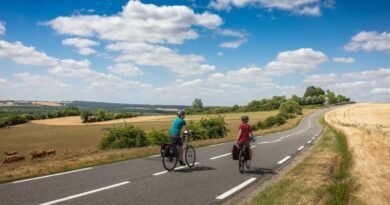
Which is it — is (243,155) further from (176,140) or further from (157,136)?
(157,136)

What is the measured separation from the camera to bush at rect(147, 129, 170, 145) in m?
30.3

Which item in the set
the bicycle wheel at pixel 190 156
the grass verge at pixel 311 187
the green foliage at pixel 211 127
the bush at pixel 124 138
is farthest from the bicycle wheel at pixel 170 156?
the green foliage at pixel 211 127

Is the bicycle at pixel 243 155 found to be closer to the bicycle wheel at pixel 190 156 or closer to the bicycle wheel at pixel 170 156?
the bicycle wheel at pixel 190 156

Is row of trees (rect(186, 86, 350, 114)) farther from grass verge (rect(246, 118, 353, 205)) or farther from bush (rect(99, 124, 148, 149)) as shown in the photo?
grass verge (rect(246, 118, 353, 205))

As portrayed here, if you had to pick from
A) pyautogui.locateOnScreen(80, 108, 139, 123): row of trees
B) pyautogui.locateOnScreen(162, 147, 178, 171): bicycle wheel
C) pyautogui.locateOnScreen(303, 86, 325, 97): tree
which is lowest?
pyautogui.locateOnScreen(80, 108, 139, 123): row of trees

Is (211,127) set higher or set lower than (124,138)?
higher

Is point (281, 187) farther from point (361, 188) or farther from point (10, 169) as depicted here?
point (10, 169)

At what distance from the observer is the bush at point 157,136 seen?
30.3 m

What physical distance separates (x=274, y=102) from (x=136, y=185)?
14681 centimetres

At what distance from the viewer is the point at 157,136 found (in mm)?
30859

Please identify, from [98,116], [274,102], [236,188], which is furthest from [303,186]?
[274,102]

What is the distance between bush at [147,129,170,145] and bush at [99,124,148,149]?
587 millimetres

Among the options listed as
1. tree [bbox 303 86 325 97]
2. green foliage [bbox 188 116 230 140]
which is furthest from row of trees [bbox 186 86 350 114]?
green foliage [bbox 188 116 230 140]

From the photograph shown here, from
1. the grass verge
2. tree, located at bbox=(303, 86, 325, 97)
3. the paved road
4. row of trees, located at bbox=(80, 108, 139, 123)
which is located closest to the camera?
the paved road
